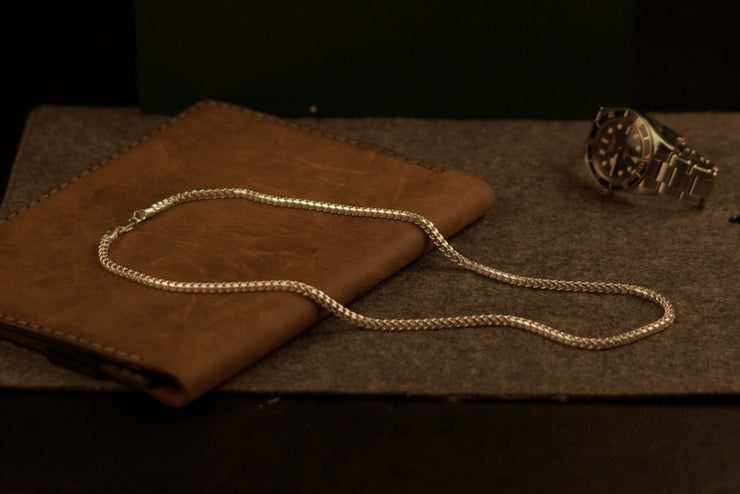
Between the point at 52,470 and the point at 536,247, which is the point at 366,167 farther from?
the point at 52,470

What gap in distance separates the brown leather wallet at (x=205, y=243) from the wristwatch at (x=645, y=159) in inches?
7.2

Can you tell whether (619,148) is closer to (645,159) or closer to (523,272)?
(645,159)

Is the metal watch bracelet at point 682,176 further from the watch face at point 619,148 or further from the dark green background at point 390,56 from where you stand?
the dark green background at point 390,56

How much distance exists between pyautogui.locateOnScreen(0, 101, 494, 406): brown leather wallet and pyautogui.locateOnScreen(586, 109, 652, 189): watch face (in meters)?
0.18

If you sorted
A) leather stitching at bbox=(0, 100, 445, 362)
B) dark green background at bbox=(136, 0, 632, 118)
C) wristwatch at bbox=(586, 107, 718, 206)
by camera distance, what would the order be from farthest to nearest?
dark green background at bbox=(136, 0, 632, 118)
wristwatch at bbox=(586, 107, 718, 206)
leather stitching at bbox=(0, 100, 445, 362)

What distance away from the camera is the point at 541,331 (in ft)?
4.06

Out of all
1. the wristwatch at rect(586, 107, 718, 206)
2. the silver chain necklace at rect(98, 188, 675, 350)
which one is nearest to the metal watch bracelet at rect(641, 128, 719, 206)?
the wristwatch at rect(586, 107, 718, 206)

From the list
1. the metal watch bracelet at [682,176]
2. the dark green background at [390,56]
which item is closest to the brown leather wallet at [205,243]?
the dark green background at [390,56]

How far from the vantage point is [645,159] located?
1465mm

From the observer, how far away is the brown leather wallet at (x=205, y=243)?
116 cm

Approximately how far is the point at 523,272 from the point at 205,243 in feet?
1.20

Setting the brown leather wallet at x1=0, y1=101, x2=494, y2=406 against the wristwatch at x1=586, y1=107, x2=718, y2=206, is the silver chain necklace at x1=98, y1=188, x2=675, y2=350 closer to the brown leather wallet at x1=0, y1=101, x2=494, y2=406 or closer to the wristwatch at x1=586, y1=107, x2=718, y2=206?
the brown leather wallet at x1=0, y1=101, x2=494, y2=406

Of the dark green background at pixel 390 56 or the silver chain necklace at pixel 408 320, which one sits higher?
the dark green background at pixel 390 56

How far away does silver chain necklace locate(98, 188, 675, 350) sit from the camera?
1219 mm
